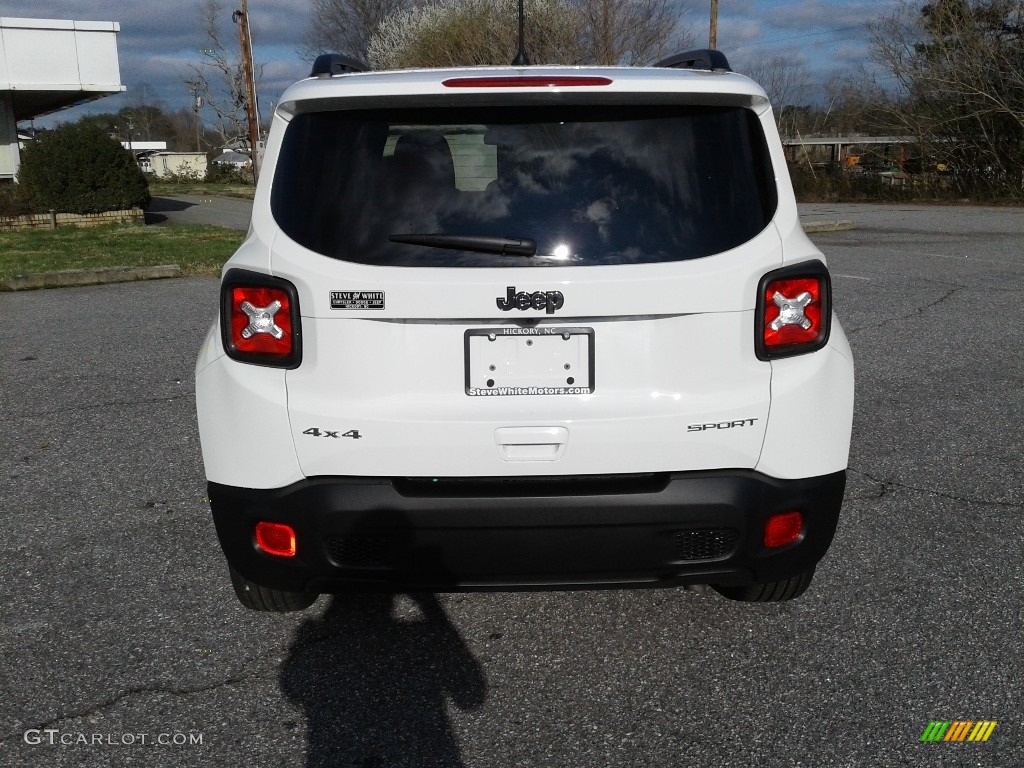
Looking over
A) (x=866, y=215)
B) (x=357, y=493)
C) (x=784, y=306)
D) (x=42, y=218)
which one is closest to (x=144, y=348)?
(x=357, y=493)

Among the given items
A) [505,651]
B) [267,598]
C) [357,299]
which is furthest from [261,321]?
[505,651]

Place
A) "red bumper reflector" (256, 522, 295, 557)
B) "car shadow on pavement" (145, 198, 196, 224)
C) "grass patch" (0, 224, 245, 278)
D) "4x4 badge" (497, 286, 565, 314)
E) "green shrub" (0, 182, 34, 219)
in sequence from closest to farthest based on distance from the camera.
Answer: "4x4 badge" (497, 286, 565, 314) → "red bumper reflector" (256, 522, 295, 557) → "grass patch" (0, 224, 245, 278) → "green shrub" (0, 182, 34, 219) → "car shadow on pavement" (145, 198, 196, 224)

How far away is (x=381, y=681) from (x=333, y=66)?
197 centimetres

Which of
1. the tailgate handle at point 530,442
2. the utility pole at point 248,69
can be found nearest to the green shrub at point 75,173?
the utility pole at point 248,69

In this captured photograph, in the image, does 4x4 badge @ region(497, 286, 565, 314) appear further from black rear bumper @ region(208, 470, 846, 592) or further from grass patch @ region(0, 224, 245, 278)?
grass patch @ region(0, 224, 245, 278)

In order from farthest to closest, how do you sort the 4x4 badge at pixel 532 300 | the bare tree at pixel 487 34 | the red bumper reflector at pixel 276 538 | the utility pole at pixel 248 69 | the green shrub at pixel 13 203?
1. the bare tree at pixel 487 34
2. the utility pole at pixel 248 69
3. the green shrub at pixel 13 203
4. the red bumper reflector at pixel 276 538
5. the 4x4 badge at pixel 532 300

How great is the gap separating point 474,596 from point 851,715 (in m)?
1.38

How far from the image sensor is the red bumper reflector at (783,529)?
9.03ft

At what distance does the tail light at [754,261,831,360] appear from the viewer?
8.77 ft

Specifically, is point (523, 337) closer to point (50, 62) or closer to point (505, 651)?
point (505, 651)

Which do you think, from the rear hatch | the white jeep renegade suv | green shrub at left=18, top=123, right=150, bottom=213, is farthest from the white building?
the rear hatch

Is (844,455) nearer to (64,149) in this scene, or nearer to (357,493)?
(357,493)

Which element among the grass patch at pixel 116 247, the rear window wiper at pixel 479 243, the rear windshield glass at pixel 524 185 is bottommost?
the grass patch at pixel 116 247

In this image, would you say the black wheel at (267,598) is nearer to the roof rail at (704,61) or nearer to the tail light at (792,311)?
the tail light at (792,311)
